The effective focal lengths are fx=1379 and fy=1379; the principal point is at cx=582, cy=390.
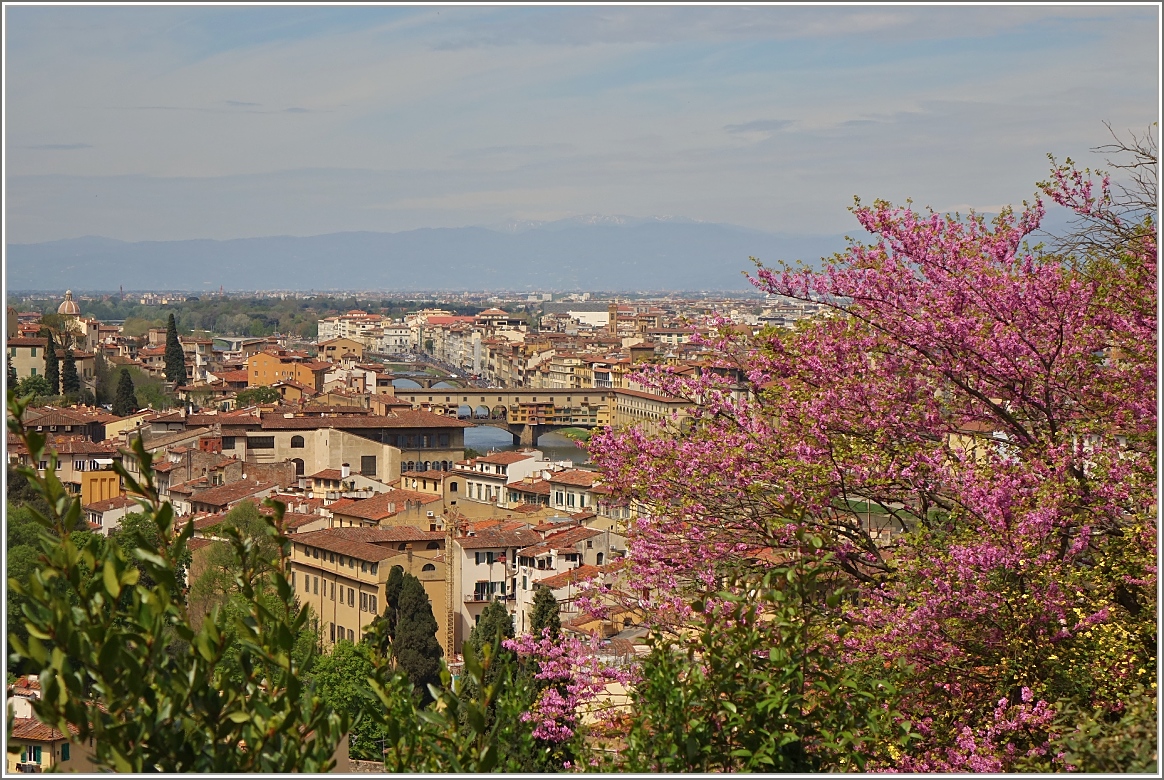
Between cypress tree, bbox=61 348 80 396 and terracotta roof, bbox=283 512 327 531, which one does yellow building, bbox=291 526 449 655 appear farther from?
cypress tree, bbox=61 348 80 396

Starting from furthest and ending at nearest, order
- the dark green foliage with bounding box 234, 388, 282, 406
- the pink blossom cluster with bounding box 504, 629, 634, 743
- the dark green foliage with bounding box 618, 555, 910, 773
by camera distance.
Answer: the dark green foliage with bounding box 234, 388, 282, 406
the pink blossom cluster with bounding box 504, 629, 634, 743
the dark green foliage with bounding box 618, 555, 910, 773

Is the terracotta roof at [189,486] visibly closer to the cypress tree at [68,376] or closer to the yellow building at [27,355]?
the yellow building at [27,355]

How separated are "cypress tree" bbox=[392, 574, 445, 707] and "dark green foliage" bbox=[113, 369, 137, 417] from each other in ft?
75.1

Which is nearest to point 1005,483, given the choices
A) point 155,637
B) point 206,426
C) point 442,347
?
point 155,637

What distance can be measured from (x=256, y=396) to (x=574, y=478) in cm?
2089

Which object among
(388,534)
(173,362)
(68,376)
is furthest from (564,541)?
(173,362)

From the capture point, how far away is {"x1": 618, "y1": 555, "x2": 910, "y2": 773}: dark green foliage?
3414 mm

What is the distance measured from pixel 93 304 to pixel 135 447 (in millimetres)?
120267

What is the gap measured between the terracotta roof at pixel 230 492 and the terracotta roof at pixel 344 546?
395 centimetres

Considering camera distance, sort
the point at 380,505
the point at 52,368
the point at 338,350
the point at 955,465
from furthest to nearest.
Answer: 1. the point at 338,350
2. the point at 52,368
3. the point at 380,505
4. the point at 955,465

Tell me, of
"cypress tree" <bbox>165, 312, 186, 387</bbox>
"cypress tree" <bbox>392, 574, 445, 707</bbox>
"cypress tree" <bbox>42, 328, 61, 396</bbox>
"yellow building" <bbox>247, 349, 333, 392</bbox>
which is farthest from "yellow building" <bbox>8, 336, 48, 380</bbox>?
"cypress tree" <bbox>392, 574, 445, 707</bbox>

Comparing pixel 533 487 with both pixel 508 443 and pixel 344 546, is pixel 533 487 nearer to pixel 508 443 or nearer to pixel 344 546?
pixel 344 546

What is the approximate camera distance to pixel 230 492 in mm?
25734

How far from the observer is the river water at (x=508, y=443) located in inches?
1974
